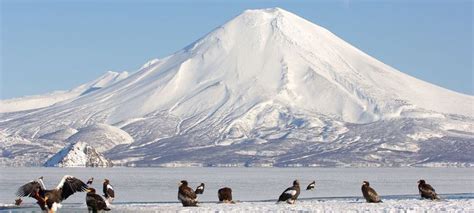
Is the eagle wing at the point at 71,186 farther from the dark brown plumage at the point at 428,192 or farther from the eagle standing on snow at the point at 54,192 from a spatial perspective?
the dark brown plumage at the point at 428,192

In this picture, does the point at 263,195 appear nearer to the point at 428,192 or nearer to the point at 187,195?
the point at 428,192

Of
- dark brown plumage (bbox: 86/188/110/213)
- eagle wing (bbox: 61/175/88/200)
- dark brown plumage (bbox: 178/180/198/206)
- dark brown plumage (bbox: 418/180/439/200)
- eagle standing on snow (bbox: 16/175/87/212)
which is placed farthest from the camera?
dark brown plumage (bbox: 418/180/439/200)

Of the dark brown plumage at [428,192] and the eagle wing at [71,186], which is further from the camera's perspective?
the dark brown plumage at [428,192]

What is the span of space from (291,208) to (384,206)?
159 inches

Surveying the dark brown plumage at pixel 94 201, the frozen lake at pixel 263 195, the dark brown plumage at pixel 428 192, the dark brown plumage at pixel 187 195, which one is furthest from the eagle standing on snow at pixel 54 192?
the dark brown plumage at pixel 428 192

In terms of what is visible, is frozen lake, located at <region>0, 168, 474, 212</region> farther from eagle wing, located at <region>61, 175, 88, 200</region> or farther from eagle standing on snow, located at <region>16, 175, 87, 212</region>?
eagle wing, located at <region>61, 175, 88, 200</region>

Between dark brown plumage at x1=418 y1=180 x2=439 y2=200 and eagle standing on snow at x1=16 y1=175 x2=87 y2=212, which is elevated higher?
dark brown plumage at x1=418 y1=180 x2=439 y2=200

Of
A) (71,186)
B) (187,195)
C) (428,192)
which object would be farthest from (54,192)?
(428,192)

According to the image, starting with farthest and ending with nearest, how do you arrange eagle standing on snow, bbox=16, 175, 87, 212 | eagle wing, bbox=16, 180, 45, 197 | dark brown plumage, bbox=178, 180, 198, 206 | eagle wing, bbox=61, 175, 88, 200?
dark brown plumage, bbox=178, 180, 198, 206
eagle wing, bbox=16, 180, 45, 197
eagle wing, bbox=61, 175, 88, 200
eagle standing on snow, bbox=16, 175, 87, 212

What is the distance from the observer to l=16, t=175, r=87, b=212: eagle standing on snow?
37906 mm

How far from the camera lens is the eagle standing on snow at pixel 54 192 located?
3791cm

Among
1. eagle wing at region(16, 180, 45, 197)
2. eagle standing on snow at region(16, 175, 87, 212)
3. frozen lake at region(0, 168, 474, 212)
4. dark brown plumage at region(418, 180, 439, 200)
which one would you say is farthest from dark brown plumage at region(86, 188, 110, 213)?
dark brown plumage at region(418, 180, 439, 200)

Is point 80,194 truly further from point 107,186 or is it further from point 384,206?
point 384,206

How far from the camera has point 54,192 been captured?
125ft
